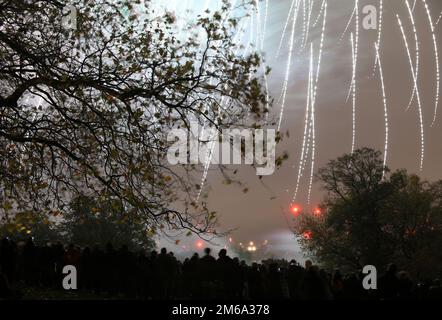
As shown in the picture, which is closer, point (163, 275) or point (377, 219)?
point (163, 275)

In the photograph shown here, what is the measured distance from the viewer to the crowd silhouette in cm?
1423

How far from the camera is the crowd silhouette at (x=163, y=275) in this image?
46.7 feet

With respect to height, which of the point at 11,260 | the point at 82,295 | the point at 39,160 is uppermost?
the point at 39,160

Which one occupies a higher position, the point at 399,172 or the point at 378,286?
the point at 399,172

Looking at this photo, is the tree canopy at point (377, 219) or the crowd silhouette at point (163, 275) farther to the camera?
the tree canopy at point (377, 219)

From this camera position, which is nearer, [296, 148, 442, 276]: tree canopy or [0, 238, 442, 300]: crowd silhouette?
[0, 238, 442, 300]: crowd silhouette

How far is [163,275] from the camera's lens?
15.8 m

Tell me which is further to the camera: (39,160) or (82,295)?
(82,295)

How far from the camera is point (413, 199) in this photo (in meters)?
44.3
